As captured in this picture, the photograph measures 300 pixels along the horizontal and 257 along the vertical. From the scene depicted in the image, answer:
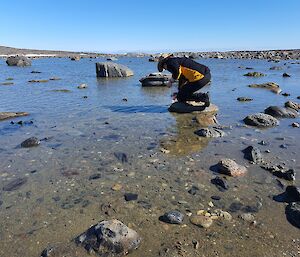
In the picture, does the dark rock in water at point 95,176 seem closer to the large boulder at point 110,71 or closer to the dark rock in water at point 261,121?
the dark rock in water at point 261,121

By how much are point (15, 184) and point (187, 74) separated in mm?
8022

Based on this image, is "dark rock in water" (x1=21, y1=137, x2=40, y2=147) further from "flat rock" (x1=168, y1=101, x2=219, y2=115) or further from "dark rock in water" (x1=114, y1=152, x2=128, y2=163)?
"flat rock" (x1=168, y1=101, x2=219, y2=115)

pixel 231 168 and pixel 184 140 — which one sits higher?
pixel 231 168

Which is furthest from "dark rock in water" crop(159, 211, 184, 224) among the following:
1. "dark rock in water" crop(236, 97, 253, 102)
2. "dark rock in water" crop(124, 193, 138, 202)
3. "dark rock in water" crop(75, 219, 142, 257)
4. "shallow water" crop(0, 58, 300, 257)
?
"dark rock in water" crop(236, 97, 253, 102)

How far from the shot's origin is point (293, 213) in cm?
572

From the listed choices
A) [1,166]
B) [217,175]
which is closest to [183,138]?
[217,175]

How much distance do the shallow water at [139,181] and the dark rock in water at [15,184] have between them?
116 mm

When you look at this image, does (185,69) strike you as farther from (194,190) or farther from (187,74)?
(194,190)

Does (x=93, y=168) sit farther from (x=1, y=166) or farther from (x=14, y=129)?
(x=14, y=129)

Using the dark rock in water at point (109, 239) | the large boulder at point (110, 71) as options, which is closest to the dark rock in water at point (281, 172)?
the dark rock in water at point (109, 239)

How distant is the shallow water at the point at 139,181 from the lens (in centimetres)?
512

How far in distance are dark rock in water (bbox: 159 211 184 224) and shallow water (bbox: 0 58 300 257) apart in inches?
4.1

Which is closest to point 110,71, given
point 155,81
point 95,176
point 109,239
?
point 155,81

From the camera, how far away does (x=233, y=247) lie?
4.94 metres
